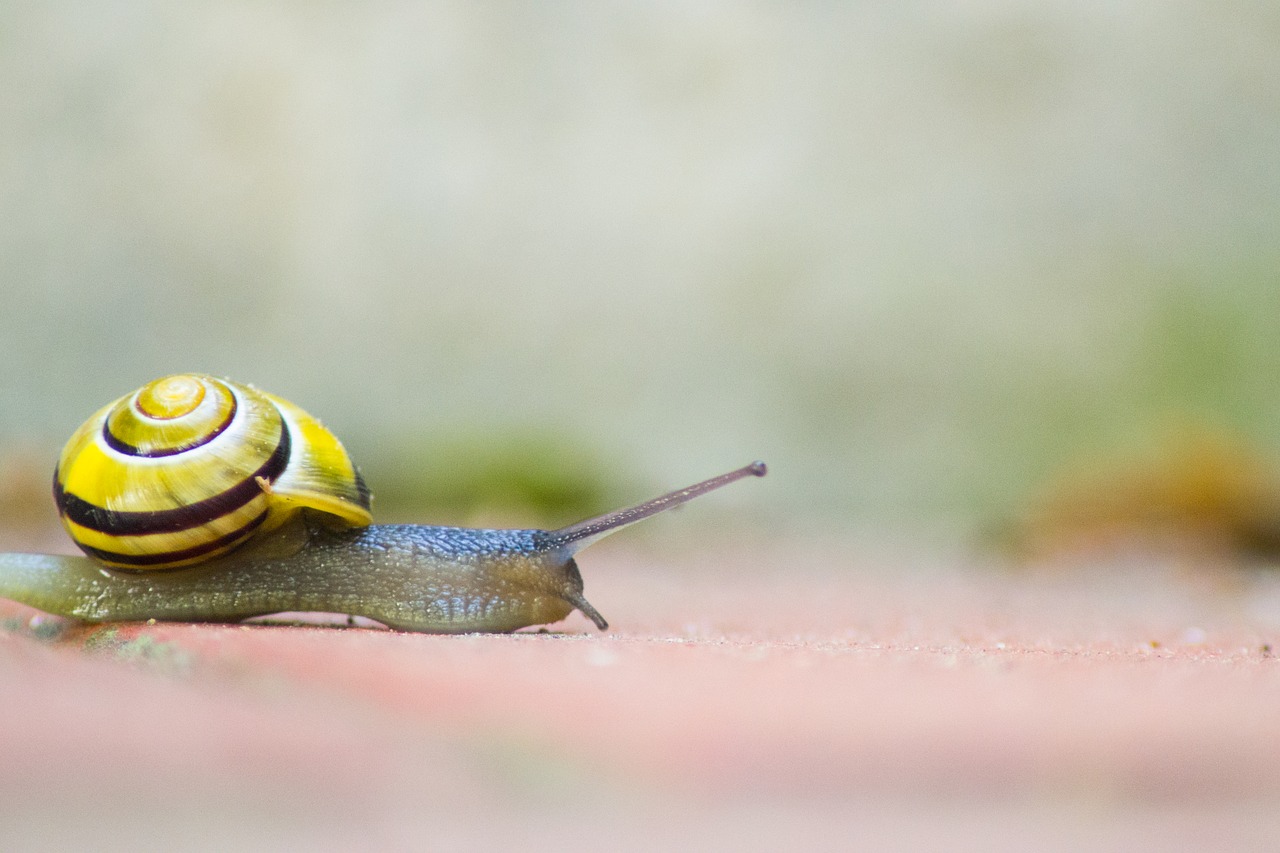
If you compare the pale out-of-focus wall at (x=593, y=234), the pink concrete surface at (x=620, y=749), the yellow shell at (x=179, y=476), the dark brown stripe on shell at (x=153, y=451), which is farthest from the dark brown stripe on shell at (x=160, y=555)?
the pale out-of-focus wall at (x=593, y=234)

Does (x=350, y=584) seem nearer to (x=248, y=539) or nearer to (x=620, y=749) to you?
(x=248, y=539)

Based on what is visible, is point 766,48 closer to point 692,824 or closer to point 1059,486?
point 1059,486

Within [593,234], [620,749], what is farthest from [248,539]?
[593,234]

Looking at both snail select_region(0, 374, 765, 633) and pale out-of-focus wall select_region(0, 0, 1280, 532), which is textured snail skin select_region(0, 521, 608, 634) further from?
pale out-of-focus wall select_region(0, 0, 1280, 532)

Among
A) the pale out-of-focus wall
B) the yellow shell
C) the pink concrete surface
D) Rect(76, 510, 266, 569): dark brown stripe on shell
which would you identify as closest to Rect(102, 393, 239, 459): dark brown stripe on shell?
the yellow shell

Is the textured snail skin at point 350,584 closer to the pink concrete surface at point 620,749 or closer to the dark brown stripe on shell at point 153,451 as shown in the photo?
the dark brown stripe on shell at point 153,451

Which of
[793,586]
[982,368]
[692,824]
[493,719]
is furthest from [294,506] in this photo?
[982,368]
